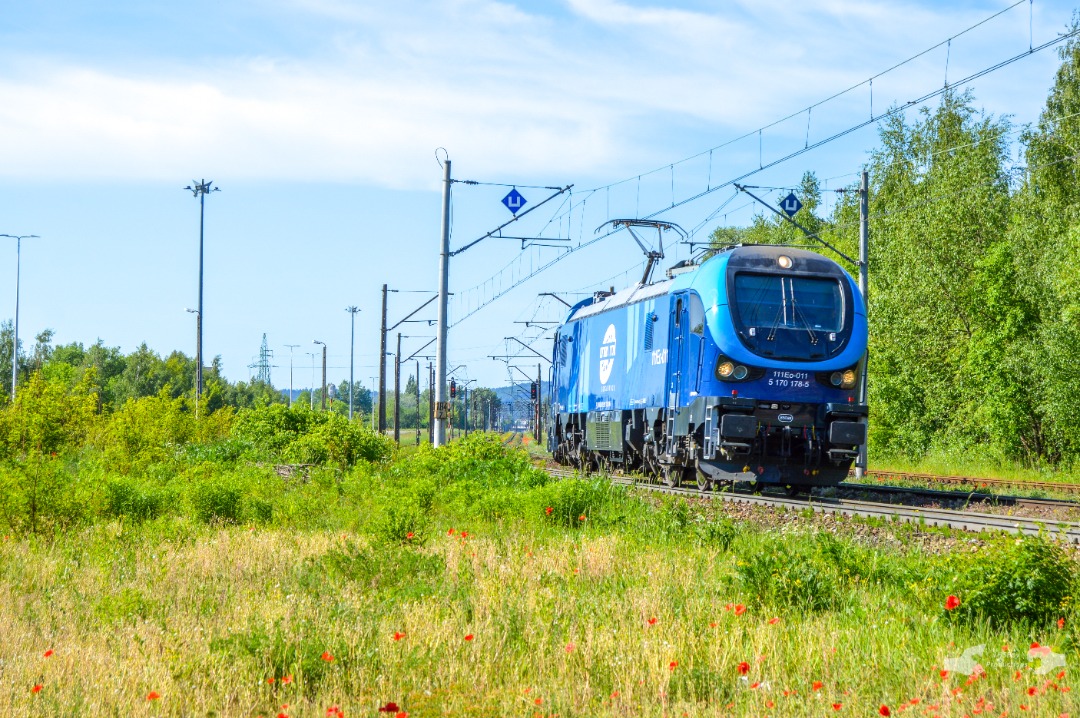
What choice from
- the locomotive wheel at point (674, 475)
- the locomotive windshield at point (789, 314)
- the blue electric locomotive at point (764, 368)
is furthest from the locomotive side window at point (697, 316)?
the locomotive wheel at point (674, 475)

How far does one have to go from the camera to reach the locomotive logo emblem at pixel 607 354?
24.5 m

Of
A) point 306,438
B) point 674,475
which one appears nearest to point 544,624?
point 674,475

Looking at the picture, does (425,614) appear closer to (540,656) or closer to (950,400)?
(540,656)

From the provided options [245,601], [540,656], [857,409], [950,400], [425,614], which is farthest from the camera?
[950,400]

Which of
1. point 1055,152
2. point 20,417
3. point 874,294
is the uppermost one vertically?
point 1055,152

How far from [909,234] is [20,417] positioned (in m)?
27.8

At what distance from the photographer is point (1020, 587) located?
7.90m

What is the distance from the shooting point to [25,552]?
480 inches

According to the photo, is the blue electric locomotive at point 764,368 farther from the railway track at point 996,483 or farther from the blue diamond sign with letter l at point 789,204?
the blue diamond sign with letter l at point 789,204

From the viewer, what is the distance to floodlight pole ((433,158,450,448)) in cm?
2448

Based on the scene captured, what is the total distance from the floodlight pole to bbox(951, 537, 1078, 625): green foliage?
16.7 meters

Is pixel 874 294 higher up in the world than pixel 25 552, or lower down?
higher up

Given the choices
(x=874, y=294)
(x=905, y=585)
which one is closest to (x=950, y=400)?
(x=874, y=294)

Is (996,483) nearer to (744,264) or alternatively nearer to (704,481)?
(704,481)
